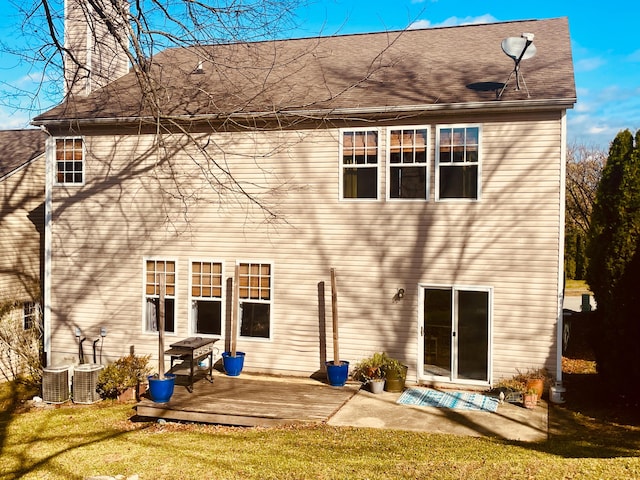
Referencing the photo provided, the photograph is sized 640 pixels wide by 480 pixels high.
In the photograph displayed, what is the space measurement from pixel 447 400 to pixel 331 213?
431cm

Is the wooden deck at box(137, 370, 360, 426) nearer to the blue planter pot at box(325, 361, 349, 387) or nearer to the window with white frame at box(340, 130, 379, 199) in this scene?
the blue planter pot at box(325, 361, 349, 387)

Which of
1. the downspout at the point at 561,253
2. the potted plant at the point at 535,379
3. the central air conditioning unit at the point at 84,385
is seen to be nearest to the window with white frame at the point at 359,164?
the downspout at the point at 561,253

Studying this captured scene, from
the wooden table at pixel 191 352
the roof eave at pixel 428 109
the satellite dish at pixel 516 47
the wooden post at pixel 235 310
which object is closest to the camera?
the roof eave at pixel 428 109

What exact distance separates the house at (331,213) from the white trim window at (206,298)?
3 cm

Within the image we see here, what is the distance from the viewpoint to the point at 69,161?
13.8 metres

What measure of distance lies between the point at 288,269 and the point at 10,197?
342 inches

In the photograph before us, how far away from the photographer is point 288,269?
488 inches

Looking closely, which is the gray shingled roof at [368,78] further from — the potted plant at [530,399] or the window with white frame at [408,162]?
the potted plant at [530,399]

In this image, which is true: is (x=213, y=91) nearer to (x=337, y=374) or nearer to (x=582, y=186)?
(x=337, y=374)

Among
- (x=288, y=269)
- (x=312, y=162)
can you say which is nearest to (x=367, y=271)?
(x=288, y=269)

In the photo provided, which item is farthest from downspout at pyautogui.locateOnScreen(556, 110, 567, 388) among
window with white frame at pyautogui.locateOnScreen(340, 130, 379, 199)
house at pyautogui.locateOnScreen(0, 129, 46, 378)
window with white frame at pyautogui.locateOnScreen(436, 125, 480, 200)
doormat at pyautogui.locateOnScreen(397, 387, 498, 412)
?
house at pyautogui.locateOnScreen(0, 129, 46, 378)

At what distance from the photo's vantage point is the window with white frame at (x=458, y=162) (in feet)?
37.1

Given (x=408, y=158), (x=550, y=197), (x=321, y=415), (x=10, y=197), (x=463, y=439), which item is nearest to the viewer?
(x=463, y=439)

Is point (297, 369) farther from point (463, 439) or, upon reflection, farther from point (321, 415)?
point (463, 439)
